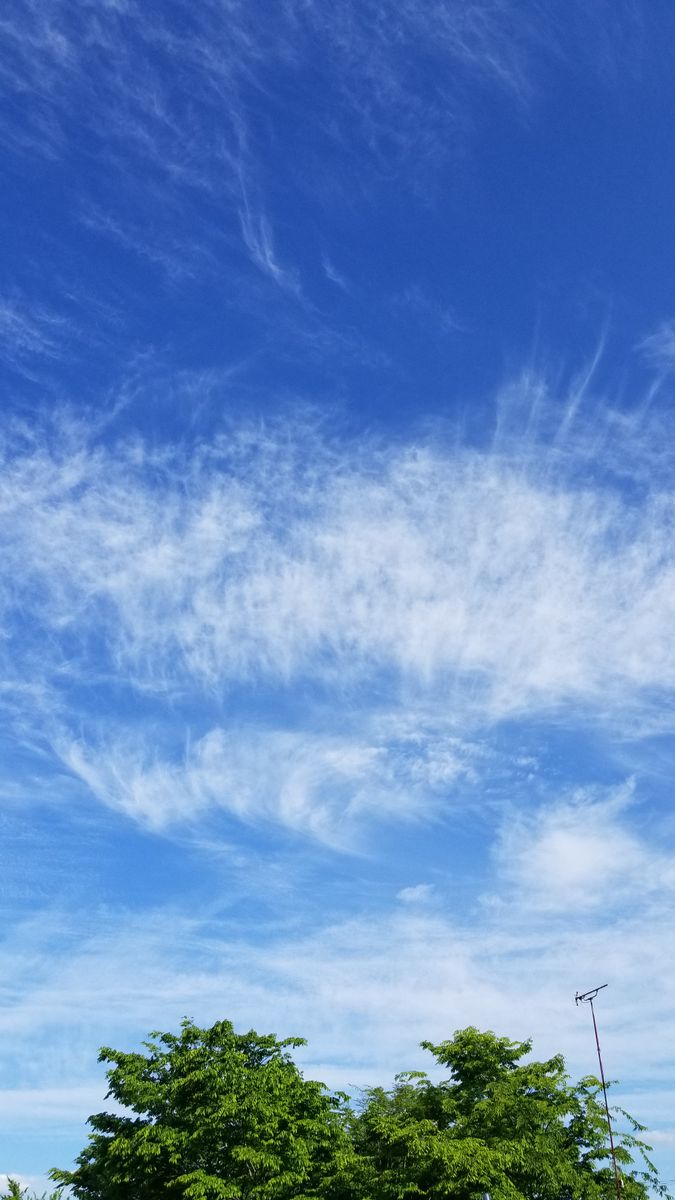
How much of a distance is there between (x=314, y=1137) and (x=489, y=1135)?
692cm

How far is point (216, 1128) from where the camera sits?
35188mm

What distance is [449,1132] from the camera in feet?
126

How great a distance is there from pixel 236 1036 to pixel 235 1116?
3.97 meters

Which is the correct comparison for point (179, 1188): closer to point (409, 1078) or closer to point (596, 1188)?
point (409, 1078)

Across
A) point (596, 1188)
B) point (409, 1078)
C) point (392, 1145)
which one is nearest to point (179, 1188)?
point (392, 1145)

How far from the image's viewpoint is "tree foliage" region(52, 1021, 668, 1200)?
35188mm

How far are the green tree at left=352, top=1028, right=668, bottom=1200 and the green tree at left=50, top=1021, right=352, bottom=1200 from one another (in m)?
2.33

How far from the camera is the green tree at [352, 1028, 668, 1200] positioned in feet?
117

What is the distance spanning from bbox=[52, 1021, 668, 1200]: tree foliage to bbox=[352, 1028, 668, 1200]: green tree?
0.06 m

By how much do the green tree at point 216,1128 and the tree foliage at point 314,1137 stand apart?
0.05 metres

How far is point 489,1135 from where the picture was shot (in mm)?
38094

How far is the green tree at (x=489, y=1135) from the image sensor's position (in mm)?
35594

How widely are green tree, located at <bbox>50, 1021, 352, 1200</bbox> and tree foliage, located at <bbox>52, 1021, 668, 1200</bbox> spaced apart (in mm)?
53

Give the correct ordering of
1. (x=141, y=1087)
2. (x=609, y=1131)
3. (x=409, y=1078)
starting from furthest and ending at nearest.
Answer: (x=409, y=1078)
(x=609, y=1131)
(x=141, y=1087)
